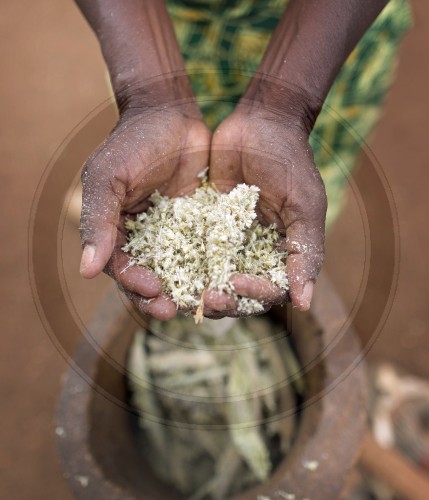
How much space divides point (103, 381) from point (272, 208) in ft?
2.10

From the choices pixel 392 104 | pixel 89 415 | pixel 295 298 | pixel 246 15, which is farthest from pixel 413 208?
pixel 89 415

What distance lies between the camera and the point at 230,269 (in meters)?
1.16

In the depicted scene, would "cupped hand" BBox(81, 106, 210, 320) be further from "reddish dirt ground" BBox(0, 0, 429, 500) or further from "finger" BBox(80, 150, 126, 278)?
"reddish dirt ground" BBox(0, 0, 429, 500)

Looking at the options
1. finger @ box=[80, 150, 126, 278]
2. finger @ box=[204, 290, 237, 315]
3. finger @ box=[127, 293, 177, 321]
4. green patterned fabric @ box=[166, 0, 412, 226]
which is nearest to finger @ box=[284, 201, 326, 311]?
finger @ box=[204, 290, 237, 315]

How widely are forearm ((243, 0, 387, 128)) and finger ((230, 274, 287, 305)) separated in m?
0.38

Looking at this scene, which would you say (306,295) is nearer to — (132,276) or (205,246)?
(205,246)

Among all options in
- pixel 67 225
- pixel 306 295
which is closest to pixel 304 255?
pixel 306 295

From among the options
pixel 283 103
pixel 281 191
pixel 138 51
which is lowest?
pixel 281 191

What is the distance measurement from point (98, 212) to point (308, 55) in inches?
23.0

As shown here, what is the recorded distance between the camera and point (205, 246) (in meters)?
1.19

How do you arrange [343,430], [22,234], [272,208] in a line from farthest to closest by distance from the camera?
[22,234] < [343,430] < [272,208]

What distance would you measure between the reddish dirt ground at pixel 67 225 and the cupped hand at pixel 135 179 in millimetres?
600

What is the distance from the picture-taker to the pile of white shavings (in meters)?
1.15

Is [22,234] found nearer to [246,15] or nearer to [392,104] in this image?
[246,15]
